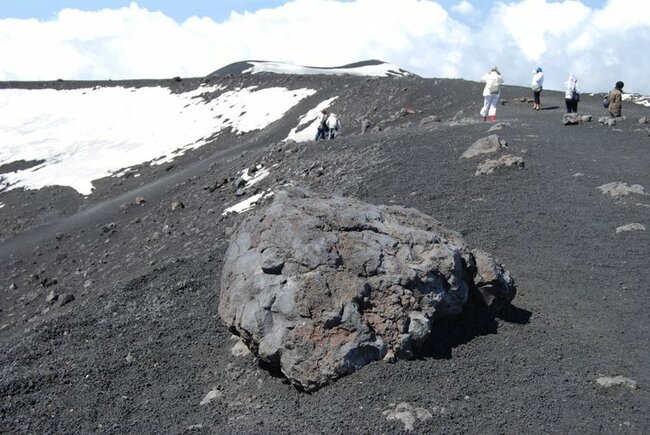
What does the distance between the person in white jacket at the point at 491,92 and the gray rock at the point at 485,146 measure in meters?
5.47

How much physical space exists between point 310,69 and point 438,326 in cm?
4953

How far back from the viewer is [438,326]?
9.06 metres

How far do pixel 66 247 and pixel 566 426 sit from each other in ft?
68.3

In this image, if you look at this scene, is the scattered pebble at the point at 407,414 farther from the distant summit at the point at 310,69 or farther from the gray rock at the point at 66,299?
the distant summit at the point at 310,69

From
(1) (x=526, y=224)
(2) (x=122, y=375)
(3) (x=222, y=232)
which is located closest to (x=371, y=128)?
(3) (x=222, y=232)

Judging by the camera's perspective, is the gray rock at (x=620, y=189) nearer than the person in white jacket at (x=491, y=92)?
Yes

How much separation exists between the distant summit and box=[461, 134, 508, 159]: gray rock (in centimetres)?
3379

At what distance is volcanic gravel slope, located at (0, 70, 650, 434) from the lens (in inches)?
312

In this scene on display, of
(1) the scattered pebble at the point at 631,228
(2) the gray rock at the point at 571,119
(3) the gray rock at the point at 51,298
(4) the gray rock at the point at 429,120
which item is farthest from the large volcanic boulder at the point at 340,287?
(4) the gray rock at the point at 429,120

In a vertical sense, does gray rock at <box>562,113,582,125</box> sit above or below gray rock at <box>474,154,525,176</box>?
above

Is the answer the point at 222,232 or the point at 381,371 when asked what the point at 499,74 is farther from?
the point at 381,371

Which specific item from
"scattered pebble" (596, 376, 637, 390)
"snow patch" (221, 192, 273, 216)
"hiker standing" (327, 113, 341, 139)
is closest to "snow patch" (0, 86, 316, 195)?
"hiker standing" (327, 113, 341, 139)

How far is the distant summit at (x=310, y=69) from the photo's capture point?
53.0 metres

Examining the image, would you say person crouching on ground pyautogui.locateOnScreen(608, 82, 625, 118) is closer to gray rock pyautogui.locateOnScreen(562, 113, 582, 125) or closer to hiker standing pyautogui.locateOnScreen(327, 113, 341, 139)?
gray rock pyautogui.locateOnScreen(562, 113, 582, 125)
